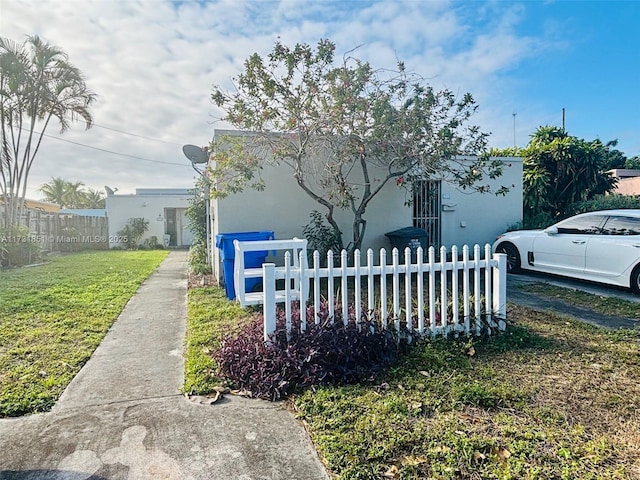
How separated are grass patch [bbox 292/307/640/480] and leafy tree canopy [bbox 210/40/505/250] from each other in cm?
403

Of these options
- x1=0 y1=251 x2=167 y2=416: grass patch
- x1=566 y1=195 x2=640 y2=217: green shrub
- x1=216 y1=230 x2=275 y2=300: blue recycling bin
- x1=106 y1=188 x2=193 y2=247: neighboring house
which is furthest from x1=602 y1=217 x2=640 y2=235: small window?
x1=106 y1=188 x2=193 y2=247: neighboring house

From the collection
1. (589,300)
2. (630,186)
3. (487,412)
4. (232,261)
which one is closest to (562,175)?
(589,300)

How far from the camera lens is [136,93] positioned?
12.4 m

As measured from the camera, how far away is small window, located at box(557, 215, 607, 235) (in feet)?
24.6

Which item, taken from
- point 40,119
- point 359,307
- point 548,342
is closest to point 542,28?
point 548,342

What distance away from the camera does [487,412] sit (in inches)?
115

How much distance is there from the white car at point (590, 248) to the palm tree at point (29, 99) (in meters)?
14.4

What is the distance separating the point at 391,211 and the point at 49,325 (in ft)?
22.3

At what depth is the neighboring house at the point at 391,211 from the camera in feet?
27.4

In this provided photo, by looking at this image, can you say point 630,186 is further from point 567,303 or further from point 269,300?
point 269,300

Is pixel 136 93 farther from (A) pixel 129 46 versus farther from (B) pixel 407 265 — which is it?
(B) pixel 407 265

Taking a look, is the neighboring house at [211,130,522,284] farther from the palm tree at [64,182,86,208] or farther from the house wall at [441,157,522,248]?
the palm tree at [64,182,86,208]

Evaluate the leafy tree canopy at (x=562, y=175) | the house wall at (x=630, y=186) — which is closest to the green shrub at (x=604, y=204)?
the leafy tree canopy at (x=562, y=175)

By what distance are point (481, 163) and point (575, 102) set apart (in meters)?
7.71
